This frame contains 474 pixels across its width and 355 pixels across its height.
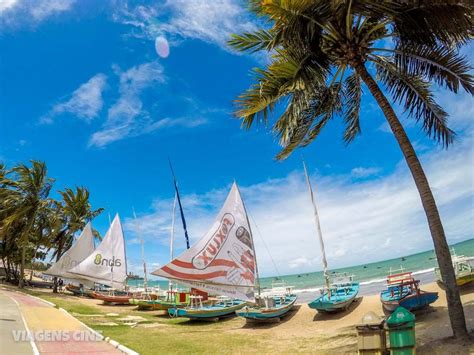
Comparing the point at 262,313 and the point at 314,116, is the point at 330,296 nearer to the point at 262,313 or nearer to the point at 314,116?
the point at 262,313

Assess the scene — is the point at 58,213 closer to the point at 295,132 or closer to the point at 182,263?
the point at 182,263

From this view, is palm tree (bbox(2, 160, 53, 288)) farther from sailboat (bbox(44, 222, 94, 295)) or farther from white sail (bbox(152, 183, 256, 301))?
white sail (bbox(152, 183, 256, 301))

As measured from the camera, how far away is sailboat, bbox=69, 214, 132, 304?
27516 mm

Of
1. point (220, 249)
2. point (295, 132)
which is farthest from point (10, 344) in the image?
point (295, 132)

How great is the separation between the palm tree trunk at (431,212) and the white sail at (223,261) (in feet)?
28.3

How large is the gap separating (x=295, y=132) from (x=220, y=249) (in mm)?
6607

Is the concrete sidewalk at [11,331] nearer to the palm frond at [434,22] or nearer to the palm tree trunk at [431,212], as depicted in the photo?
the palm tree trunk at [431,212]

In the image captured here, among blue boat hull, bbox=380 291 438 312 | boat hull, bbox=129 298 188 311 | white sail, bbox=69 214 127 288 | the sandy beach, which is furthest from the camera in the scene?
white sail, bbox=69 214 127 288

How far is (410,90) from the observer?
31.6 ft

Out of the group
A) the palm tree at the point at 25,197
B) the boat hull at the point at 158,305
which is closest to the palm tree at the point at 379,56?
the boat hull at the point at 158,305

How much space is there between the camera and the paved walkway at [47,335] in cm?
882

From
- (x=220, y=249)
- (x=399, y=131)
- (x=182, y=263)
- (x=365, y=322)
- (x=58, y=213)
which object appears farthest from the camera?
(x=58, y=213)

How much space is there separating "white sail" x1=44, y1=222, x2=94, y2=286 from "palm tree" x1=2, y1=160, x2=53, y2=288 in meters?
5.86

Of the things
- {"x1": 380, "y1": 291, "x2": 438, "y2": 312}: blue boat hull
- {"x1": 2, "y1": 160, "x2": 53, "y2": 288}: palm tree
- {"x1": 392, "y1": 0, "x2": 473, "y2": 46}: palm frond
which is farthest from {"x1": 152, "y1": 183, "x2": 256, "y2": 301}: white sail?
{"x1": 2, "y1": 160, "x2": 53, "y2": 288}: palm tree
